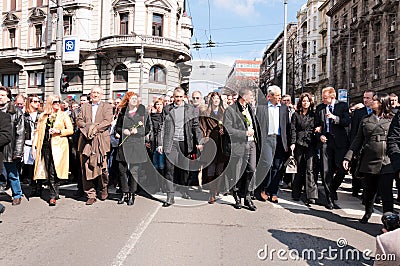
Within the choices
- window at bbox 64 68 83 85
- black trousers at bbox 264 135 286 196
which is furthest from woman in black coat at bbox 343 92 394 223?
window at bbox 64 68 83 85

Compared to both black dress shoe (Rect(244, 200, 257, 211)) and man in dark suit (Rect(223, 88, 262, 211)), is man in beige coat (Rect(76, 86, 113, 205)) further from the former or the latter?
black dress shoe (Rect(244, 200, 257, 211))

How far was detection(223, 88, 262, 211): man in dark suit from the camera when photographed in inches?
265

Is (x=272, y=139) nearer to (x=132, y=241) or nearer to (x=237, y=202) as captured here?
(x=237, y=202)

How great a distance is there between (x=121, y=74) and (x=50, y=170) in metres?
27.8

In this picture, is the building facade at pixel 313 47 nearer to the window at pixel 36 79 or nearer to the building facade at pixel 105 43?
the building facade at pixel 105 43

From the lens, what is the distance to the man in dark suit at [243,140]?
6719 millimetres

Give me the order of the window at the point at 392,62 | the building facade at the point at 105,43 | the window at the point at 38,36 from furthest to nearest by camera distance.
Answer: the window at the point at 38,36, the window at the point at 392,62, the building facade at the point at 105,43

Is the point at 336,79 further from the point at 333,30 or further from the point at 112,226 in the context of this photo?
the point at 112,226

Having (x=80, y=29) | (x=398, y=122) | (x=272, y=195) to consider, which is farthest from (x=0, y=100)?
(x=80, y=29)

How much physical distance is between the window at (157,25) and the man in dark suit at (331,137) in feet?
95.6

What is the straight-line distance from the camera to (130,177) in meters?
7.21

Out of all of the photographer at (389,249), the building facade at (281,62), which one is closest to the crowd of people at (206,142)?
the photographer at (389,249)

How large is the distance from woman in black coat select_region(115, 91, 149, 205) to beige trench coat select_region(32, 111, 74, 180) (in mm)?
944

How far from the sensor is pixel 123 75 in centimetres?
3378
